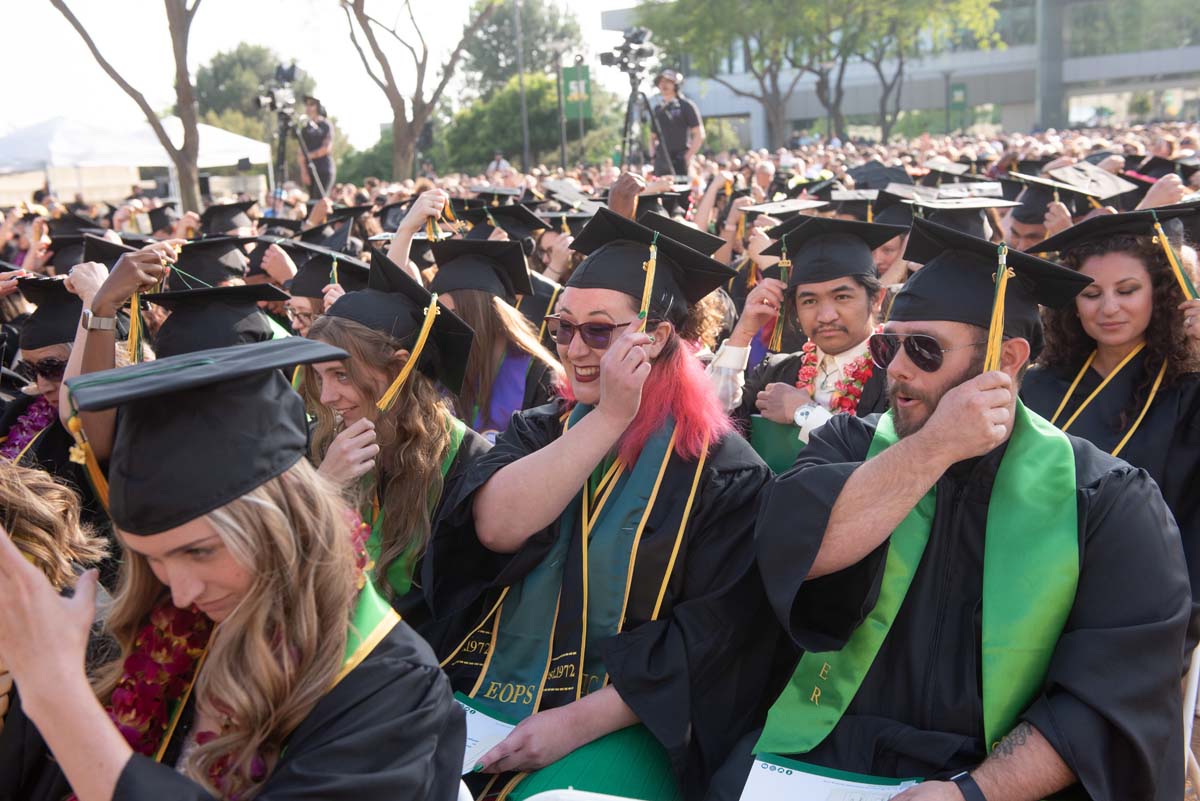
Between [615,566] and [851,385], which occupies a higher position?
[851,385]

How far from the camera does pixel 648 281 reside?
3.09m

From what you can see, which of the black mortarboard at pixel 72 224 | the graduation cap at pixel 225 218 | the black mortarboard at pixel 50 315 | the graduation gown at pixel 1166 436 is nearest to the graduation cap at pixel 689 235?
the graduation gown at pixel 1166 436

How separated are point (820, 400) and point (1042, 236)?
353 cm

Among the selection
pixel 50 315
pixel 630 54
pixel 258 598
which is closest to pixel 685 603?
pixel 258 598

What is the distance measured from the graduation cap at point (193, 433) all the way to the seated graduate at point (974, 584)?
1.28 m

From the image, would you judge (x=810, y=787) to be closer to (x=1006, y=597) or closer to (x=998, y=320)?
(x=1006, y=597)

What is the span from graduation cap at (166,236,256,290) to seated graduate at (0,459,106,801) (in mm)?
2859

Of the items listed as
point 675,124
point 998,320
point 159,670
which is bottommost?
point 159,670

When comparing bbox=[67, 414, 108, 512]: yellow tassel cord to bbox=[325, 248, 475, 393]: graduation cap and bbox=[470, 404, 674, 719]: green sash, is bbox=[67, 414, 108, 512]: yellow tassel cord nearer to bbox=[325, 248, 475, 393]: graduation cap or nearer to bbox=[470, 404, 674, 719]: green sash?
bbox=[470, 404, 674, 719]: green sash

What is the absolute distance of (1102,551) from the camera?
2334 millimetres

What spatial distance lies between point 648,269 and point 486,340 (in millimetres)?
1843

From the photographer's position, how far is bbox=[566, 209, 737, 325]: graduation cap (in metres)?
3.13

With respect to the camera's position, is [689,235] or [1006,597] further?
[689,235]

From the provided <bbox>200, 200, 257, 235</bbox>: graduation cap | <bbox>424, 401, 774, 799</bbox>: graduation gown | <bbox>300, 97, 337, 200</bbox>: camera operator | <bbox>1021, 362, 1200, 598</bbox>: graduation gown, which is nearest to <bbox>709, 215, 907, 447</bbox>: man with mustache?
<bbox>1021, 362, 1200, 598</bbox>: graduation gown
